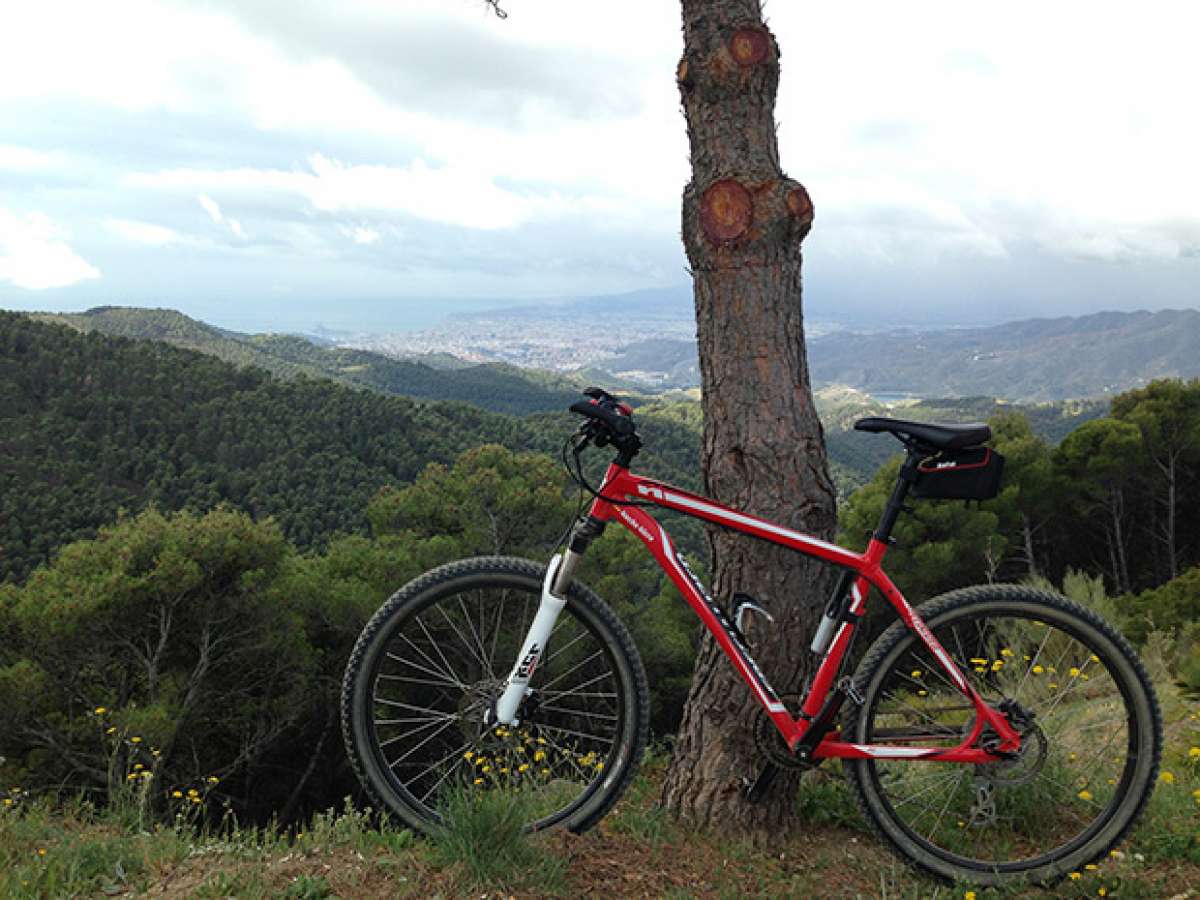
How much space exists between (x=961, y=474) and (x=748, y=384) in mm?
824

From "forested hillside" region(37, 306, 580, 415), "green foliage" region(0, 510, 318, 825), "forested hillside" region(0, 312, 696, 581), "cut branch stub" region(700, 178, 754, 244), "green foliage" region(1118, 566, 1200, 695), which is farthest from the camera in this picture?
"forested hillside" region(37, 306, 580, 415)

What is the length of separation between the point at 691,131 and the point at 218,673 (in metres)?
14.9

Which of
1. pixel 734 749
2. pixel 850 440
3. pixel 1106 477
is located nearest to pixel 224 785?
pixel 734 749

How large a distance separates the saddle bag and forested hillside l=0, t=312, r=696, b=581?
3136 cm

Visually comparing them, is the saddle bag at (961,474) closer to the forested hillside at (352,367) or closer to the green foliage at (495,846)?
the green foliage at (495,846)

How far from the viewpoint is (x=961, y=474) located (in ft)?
8.40

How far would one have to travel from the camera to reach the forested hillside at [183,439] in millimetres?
36312

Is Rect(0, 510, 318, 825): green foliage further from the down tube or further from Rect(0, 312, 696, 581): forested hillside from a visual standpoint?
Rect(0, 312, 696, 581): forested hillside

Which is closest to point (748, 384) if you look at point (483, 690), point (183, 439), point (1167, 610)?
point (483, 690)

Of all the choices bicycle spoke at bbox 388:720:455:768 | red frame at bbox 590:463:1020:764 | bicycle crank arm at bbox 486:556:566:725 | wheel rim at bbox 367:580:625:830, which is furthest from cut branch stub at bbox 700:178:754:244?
bicycle spoke at bbox 388:720:455:768

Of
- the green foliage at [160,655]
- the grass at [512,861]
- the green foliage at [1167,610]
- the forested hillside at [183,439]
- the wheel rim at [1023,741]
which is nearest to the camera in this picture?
the grass at [512,861]

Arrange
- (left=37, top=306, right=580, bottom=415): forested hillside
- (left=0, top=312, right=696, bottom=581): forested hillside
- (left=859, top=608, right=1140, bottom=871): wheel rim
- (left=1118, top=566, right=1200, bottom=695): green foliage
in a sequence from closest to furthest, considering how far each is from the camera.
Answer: (left=859, top=608, right=1140, bottom=871): wheel rim
(left=1118, top=566, right=1200, bottom=695): green foliage
(left=0, top=312, right=696, bottom=581): forested hillside
(left=37, top=306, right=580, bottom=415): forested hillside

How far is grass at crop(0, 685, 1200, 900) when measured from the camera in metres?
2.36

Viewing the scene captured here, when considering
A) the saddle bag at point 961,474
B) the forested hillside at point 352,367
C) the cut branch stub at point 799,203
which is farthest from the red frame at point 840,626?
the forested hillside at point 352,367
